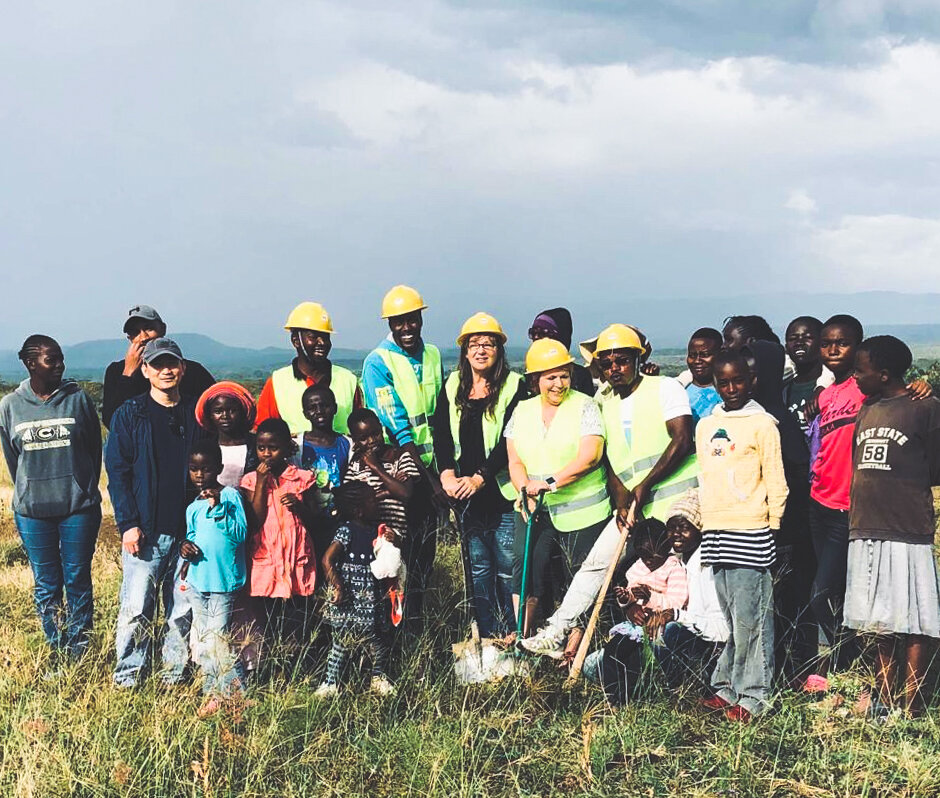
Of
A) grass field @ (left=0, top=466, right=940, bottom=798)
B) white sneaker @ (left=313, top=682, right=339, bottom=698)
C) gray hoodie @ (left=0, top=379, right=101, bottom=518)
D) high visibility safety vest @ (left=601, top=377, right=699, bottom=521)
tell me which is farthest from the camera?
gray hoodie @ (left=0, top=379, right=101, bottom=518)

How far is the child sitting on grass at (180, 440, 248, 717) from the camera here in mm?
4746

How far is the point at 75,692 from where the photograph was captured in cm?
479

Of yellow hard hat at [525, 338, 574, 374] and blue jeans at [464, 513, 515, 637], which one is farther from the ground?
yellow hard hat at [525, 338, 574, 374]

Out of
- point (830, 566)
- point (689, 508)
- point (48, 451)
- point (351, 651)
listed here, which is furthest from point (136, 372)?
point (830, 566)

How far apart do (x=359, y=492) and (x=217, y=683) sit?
4.29ft

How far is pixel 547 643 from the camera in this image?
503 centimetres

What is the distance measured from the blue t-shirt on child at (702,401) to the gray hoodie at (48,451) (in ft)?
13.0

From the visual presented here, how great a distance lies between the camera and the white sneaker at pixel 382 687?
4.83m

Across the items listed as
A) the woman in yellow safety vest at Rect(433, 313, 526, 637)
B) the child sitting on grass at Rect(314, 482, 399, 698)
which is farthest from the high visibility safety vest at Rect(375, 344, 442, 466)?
the child sitting on grass at Rect(314, 482, 399, 698)

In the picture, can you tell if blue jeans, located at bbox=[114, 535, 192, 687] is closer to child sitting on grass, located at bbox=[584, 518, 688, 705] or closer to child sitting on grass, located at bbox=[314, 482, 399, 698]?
child sitting on grass, located at bbox=[314, 482, 399, 698]

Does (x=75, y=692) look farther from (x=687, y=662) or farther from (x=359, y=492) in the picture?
(x=687, y=662)

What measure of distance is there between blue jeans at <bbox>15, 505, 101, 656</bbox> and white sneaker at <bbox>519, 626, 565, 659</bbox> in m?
2.89

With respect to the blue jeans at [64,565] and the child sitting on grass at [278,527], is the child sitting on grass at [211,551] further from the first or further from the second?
the blue jeans at [64,565]

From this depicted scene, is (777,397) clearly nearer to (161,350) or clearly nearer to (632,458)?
(632,458)
